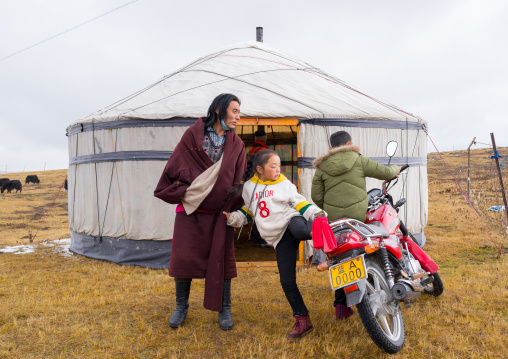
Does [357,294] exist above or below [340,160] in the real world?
below

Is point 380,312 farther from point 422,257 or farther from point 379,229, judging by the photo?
point 422,257

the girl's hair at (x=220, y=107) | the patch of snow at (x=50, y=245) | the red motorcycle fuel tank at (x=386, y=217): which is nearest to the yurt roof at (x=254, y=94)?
the girl's hair at (x=220, y=107)

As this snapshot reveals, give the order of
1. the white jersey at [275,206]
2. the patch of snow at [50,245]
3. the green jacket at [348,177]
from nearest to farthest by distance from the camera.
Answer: the white jersey at [275,206] < the green jacket at [348,177] < the patch of snow at [50,245]

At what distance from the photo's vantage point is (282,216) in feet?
8.65

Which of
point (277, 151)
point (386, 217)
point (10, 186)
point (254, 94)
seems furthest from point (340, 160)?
point (10, 186)

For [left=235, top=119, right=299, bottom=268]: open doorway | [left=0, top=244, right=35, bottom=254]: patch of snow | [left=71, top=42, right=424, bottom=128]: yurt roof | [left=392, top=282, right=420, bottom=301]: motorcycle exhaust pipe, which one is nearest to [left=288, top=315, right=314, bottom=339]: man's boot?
[left=392, top=282, right=420, bottom=301]: motorcycle exhaust pipe

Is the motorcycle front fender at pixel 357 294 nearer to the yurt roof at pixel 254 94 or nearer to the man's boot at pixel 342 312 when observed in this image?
the man's boot at pixel 342 312

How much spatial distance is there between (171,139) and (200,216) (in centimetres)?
220

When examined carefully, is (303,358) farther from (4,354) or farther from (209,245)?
(4,354)

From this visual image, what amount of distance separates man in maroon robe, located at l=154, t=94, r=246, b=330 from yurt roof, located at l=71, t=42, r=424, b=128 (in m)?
1.84

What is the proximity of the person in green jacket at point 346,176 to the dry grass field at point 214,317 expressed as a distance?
31.4 inches

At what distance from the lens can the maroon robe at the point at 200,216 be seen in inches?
112

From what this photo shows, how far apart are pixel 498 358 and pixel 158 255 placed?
360 centimetres

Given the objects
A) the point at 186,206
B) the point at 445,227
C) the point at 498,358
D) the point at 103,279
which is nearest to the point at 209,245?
the point at 186,206
